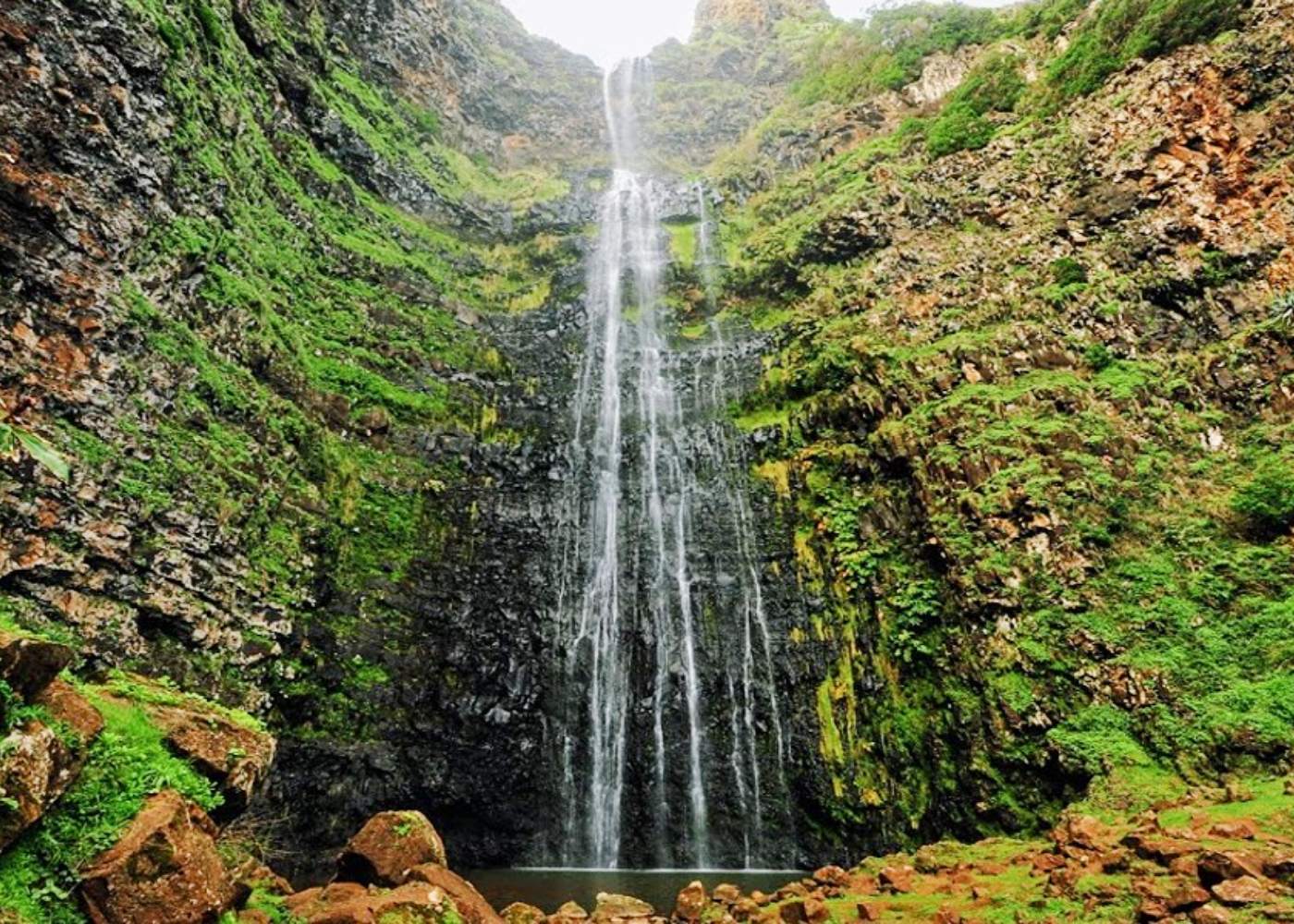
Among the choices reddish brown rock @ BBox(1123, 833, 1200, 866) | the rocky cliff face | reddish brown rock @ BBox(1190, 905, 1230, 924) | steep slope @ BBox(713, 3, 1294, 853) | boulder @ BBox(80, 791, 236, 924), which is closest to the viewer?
boulder @ BBox(80, 791, 236, 924)

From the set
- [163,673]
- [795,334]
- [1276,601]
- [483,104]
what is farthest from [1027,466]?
[483,104]

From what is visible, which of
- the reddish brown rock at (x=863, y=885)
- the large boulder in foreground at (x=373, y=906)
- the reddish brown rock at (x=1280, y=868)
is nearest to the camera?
the reddish brown rock at (x=1280, y=868)

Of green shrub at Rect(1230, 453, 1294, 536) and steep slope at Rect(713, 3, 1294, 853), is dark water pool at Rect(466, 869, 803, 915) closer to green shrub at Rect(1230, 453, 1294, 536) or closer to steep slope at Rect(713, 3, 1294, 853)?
steep slope at Rect(713, 3, 1294, 853)

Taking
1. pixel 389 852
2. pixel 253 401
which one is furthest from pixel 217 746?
pixel 253 401

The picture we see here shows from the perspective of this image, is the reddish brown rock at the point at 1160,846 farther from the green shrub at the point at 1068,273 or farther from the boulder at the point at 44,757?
the green shrub at the point at 1068,273

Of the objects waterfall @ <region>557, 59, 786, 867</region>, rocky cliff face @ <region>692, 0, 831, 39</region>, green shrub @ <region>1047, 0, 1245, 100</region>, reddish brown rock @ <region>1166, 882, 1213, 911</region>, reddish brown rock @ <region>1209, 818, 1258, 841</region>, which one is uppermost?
rocky cliff face @ <region>692, 0, 831, 39</region>

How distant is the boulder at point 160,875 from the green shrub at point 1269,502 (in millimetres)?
13857

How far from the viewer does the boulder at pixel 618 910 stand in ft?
24.8

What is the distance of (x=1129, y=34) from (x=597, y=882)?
2357 centimetres

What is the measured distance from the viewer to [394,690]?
13.8m

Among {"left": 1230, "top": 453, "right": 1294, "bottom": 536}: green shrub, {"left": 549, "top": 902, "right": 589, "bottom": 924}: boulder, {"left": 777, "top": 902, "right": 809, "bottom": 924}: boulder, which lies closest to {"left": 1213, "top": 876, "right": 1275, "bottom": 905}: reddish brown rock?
{"left": 777, "top": 902, "right": 809, "bottom": 924}: boulder

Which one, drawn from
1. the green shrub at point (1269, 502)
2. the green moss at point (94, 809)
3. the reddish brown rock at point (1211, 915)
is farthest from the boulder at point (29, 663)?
the green shrub at point (1269, 502)

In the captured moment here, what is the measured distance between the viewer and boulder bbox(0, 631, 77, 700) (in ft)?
12.3

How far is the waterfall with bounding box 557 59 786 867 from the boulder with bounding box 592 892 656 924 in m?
5.75
